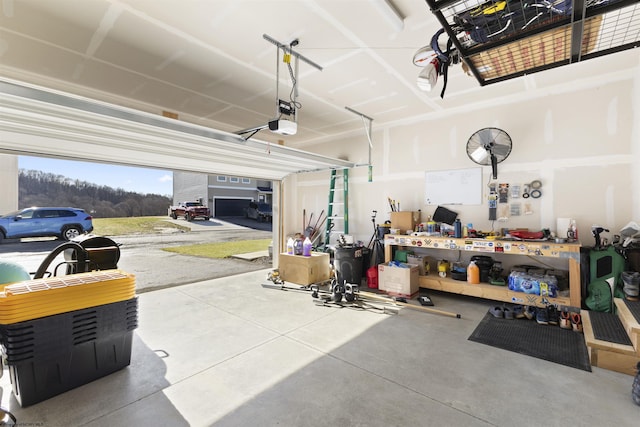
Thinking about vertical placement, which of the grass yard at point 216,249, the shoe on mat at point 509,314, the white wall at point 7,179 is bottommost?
the shoe on mat at point 509,314

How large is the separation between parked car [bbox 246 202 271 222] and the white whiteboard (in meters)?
13.7

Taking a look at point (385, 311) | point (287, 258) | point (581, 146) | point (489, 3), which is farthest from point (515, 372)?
point (287, 258)

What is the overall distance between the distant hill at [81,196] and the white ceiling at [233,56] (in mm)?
5566

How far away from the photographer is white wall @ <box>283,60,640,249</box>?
352 cm

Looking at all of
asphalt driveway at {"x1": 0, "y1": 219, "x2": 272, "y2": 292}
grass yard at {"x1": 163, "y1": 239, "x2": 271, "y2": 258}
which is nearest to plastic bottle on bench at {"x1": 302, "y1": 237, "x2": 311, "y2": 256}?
asphalt driveway at {"x1": 0, "y1": 219, "x2": 272, "y2": 292}

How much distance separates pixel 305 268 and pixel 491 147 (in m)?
3.61

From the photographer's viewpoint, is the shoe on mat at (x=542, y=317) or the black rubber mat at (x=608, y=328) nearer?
the black rubber mat at (x=608, y=328)

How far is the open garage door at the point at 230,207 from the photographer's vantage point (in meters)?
16.8

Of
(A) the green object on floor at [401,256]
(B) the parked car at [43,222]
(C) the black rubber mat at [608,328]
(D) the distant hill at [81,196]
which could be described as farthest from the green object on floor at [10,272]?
(B) the parked car at [43,222]

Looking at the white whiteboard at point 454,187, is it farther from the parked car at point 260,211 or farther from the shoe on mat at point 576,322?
the parked car at point 260,211

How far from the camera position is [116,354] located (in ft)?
7.58

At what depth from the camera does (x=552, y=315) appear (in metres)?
3.29

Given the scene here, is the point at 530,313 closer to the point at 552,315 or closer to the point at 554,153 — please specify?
the point at 552,315

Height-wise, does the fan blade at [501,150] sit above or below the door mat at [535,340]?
above
